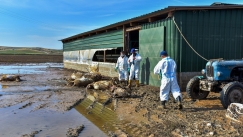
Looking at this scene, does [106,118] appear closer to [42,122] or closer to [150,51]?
[42,122]

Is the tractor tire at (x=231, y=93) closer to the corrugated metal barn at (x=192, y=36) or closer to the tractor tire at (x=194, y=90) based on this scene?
the tractor tire at (x=194, y=90)

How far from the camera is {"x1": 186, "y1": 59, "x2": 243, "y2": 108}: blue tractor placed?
709 cm

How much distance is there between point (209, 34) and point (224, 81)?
11.4ft

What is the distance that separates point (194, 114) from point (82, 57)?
17664 millimetres

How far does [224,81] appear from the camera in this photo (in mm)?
7754

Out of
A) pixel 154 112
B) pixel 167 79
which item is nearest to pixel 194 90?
pixel 167 79

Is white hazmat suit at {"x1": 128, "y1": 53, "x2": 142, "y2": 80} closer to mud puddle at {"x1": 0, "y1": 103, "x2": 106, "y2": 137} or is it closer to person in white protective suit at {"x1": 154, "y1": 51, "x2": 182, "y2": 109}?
person in white protective suit at {"x1": 154, "y1": 51, "x2": 182, "y2": 109}

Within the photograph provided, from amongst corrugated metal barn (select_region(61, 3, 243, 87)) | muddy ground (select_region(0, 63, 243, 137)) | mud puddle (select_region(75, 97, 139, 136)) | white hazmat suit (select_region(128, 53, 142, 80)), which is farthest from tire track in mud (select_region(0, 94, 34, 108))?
corrugated metal barn (select_region(61, 3, 243, 87))

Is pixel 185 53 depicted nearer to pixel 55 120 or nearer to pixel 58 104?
pixel 58 104

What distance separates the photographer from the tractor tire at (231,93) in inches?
277

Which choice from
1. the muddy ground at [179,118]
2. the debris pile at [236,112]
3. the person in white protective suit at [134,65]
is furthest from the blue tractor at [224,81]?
the person in white protective suit at [134,65]

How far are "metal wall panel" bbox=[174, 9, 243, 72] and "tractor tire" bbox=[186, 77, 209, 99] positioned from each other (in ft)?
5.91

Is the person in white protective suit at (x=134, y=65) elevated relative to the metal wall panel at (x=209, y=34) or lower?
lower

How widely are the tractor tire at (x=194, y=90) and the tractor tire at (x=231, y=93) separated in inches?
52.7
